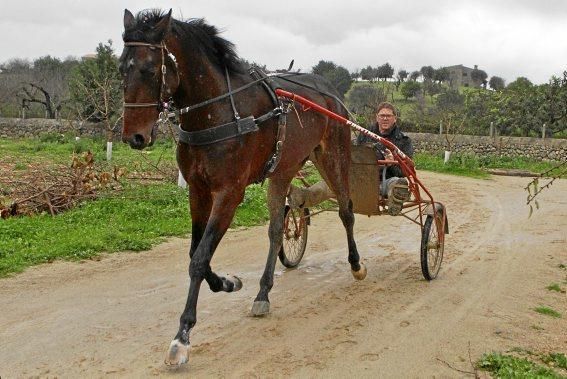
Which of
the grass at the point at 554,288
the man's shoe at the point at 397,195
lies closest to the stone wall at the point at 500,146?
the grass at the point at 554,288

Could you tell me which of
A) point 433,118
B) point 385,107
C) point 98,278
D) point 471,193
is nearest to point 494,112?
point 433,118

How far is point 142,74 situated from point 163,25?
13.9 inches

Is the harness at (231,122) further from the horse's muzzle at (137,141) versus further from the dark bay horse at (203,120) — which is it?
the horse's muzzle at (137,141)

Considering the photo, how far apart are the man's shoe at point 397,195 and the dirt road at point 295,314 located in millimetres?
715

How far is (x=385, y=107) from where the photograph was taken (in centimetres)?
693

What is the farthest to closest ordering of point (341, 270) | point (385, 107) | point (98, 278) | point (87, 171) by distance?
point (87, 171) < point (385, 107) < point (341, 270) < point (98, 278)

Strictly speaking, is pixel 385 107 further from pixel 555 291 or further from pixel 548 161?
pixel 548 161

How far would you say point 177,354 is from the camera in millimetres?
3564

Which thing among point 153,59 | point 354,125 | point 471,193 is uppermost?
point 153,59

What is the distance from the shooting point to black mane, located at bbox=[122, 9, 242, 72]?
366 centimetres

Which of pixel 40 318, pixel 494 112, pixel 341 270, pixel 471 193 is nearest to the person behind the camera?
pixel 40 318

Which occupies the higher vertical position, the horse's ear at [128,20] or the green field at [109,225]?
the horse's ear at [128,20]

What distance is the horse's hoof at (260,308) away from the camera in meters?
→ 4.73

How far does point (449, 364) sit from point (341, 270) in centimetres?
266
